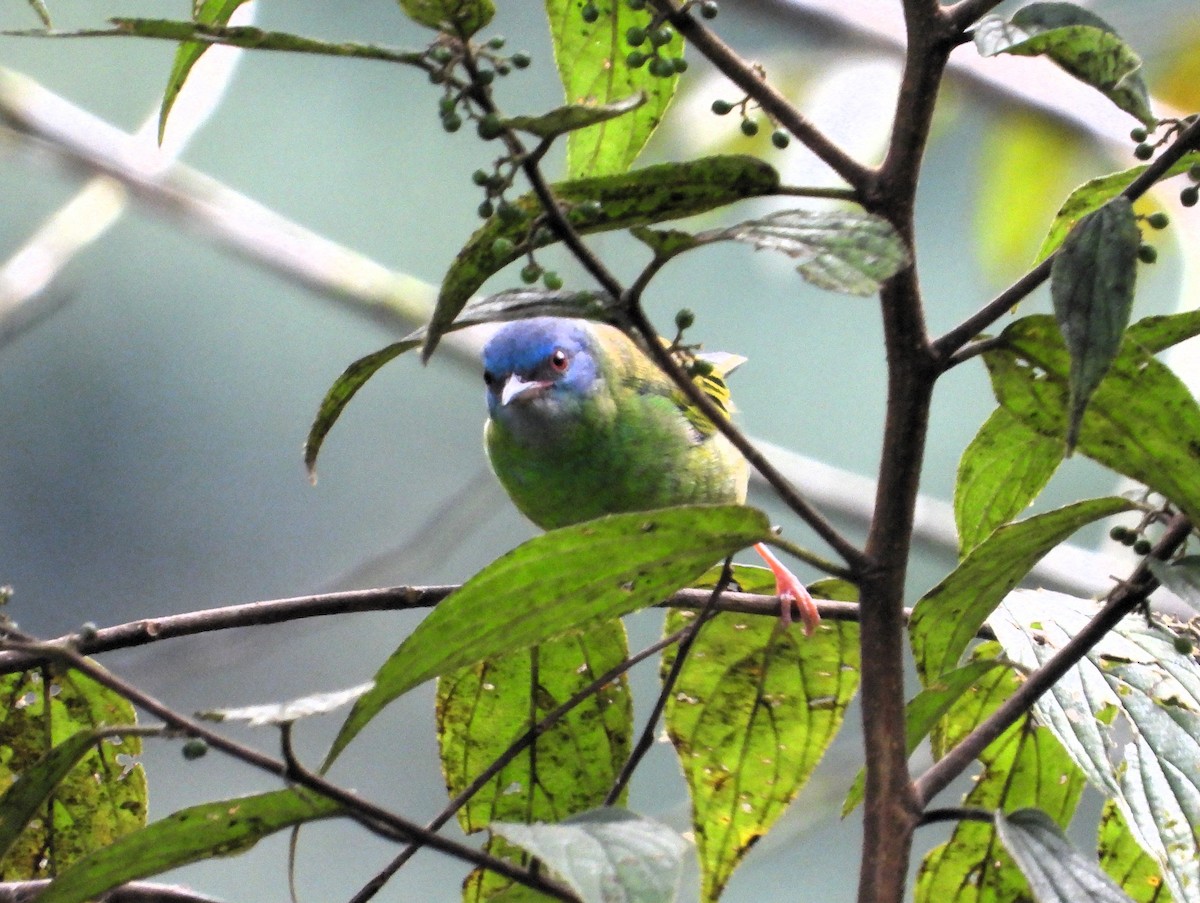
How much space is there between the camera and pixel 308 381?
24.6ft

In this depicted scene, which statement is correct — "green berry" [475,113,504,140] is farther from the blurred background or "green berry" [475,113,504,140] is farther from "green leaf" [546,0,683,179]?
the blurred background

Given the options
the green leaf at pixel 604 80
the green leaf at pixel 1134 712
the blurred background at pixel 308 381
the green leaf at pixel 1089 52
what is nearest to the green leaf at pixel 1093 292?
the green leaf at pixel 1089 52

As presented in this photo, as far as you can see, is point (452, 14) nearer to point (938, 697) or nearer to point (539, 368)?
point (938, 697)

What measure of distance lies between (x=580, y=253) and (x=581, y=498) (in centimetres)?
187

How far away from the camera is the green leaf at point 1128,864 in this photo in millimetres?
1724

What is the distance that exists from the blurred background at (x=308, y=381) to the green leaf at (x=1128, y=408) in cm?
389

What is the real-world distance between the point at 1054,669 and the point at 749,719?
0.52 m

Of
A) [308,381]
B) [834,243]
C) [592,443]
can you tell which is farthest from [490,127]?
[308,381]

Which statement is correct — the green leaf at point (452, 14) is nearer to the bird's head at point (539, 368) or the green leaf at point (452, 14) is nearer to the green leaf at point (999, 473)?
the green leaf at point (999, 473)

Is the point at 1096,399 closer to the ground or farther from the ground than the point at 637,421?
closer to the ground

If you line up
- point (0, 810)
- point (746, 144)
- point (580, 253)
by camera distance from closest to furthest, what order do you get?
point (580, 253) → point (0, 810) → point (746, 144)

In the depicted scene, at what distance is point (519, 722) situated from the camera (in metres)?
1.78

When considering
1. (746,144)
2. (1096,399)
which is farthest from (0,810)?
(746,144)

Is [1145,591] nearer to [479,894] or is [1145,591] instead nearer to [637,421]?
[479,894]
